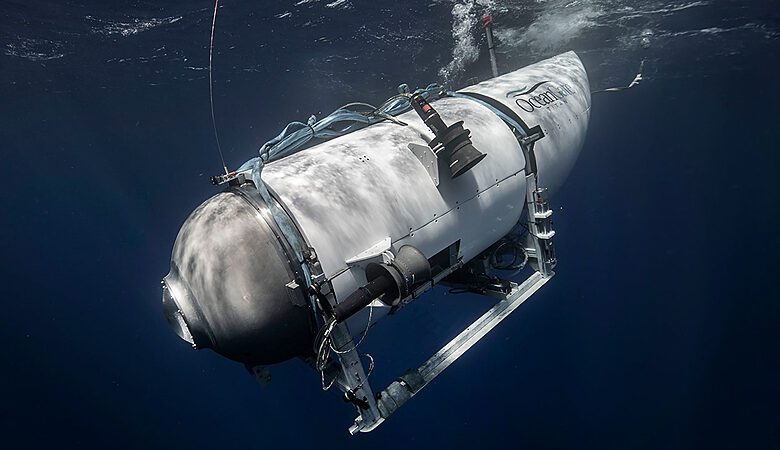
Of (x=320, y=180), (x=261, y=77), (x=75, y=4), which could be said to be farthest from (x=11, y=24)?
(x=320, y=180)

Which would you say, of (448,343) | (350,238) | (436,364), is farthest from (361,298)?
(448,343)

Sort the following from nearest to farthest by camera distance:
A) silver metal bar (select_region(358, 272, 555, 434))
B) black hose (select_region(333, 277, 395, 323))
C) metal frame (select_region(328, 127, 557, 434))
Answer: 1. black hose (select_region(333, 277, 395, 323))
2. metal frame (select_region(328, 127, 557, 434))
3. silver metal bar (select_region(358, 272, 555, 434))

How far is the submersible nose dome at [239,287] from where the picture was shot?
3121mm

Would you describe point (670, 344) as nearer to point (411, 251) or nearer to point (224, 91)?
point (411, 251)

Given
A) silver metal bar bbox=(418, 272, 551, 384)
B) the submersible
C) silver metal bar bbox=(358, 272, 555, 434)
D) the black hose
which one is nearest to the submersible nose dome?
the submersible

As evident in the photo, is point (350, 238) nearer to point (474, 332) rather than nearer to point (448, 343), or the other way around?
point (448, 343)

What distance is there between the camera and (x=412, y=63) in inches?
602

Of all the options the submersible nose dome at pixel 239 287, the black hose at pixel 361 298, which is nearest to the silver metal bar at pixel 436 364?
the submersible nose dome at pixel 239 287

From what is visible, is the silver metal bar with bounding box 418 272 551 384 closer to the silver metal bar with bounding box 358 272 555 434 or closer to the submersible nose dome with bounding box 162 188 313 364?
the silver metal bar with bounding box 358 272 555 434

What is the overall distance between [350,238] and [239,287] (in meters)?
1.00

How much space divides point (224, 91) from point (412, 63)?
1060 centimetres

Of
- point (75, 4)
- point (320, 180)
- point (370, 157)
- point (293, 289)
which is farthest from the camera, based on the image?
point (75, 4)

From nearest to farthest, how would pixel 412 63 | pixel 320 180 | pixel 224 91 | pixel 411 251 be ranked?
pixel 411 251
pixel 320 180
pixel 412 63
pixel 224 91

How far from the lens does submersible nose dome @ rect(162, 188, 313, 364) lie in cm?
312
